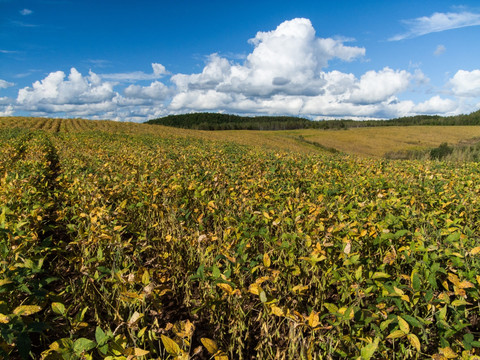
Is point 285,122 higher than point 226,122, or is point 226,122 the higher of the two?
point 226,122

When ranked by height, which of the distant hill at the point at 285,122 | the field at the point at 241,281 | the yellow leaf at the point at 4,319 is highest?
the distant hill at the point at 285,122

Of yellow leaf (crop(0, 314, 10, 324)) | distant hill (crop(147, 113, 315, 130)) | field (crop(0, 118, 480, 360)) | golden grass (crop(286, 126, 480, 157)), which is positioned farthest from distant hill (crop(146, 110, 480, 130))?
yellow leaf (crop(0, 314, 10, 324))

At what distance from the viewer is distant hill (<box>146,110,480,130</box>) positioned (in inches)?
4038

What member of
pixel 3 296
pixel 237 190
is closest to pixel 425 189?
pixel 237 190

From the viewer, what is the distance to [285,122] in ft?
395

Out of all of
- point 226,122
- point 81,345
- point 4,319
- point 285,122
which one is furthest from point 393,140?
point 226,122

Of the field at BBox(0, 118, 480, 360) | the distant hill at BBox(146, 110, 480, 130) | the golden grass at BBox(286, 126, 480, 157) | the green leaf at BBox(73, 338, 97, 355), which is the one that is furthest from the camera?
the distant hill at BBox(146, 110, 480, 130)

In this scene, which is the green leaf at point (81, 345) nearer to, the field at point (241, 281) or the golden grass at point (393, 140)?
the field at point (241, 281)

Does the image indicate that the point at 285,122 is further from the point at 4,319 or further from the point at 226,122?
the point at 4,319

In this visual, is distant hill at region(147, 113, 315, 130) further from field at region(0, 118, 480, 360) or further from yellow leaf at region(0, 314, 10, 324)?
yellow leaf at region(0, 314, 10, 324)

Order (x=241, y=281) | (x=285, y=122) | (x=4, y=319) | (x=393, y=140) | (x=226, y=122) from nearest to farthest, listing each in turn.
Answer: (x=4, y=319)
(x=241, y=281)
(x=393, y=140)
(x=285, y=122)
(x=226, y=122)

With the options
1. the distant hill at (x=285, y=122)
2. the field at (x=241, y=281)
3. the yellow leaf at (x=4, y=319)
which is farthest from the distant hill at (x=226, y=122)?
the yellow leaf at (x=4, y=319)

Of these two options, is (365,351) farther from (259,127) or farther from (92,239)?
(259,127)

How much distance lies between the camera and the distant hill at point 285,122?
10256 cm
